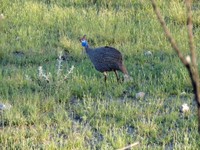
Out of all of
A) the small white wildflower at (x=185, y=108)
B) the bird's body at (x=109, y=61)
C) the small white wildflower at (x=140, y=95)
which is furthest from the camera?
the bird's body at (x=109, y=61)

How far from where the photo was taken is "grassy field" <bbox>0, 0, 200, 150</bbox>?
4.42m

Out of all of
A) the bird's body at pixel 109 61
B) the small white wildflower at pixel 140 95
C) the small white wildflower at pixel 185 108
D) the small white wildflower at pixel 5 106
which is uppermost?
the bird's body at pixel 109 61

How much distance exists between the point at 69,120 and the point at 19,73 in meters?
1.80

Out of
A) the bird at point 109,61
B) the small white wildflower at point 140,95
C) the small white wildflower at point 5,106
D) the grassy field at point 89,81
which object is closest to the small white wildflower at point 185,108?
the grassy field at point 89,81

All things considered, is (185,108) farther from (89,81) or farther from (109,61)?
(89,81)

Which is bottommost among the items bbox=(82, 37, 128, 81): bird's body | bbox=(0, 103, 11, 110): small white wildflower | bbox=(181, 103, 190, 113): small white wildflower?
bbox=(181, 103, 190, 113): small white wildflower

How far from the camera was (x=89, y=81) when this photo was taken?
5879 millimetres

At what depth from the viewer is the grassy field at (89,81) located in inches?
174

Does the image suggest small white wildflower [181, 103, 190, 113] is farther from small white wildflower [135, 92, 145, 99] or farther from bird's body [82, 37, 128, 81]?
bird's body [82, 37, 128, 81]

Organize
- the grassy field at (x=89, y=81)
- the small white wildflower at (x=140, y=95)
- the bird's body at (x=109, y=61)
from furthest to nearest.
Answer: the bird's body at (x=109, y=61), the small white wildflower at (x=140, y=95), the grassy field at (x=89, y=81)

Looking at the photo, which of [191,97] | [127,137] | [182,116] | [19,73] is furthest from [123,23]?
[127,137]

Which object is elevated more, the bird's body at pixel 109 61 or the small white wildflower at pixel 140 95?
the bird's body at pixel 109 61

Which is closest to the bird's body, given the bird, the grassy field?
the bird

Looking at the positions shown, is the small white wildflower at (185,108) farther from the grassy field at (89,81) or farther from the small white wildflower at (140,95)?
the small white wildflower at (140,95)
